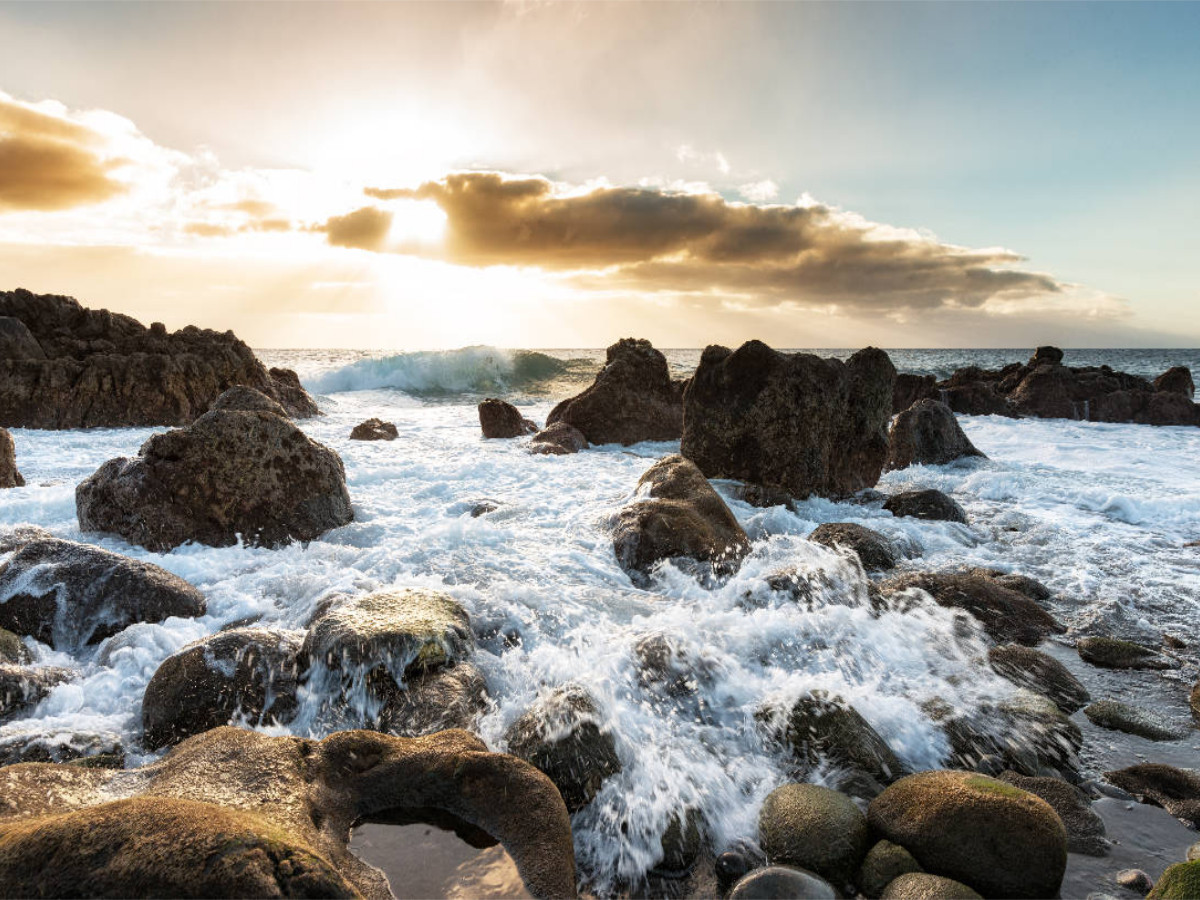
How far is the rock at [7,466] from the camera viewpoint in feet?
28.0

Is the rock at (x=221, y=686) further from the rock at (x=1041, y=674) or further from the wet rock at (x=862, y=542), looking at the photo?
the wet rock at (x=862, y=542)

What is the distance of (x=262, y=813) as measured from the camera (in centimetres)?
247

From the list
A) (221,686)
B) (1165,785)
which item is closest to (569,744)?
(221,686)

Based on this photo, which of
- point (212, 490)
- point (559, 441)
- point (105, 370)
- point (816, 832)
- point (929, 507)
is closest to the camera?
point (816, 832)

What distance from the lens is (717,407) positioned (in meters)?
10.4

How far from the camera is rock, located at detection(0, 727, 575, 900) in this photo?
73.0 inches

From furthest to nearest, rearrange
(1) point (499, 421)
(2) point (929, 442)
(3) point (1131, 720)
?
(1) point (499, 421) → (2) point (929, 442) → (3) point (1131, 720)

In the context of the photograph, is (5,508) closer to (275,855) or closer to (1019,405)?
(275,855)

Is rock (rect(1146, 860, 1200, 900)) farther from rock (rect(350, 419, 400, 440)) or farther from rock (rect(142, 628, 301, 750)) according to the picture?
rock (rect(350, 419, 400, 440))

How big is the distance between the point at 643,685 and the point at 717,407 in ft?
21.8

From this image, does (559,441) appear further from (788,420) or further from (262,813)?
(262,813)

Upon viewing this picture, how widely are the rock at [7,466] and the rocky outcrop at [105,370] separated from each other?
7.61 meters

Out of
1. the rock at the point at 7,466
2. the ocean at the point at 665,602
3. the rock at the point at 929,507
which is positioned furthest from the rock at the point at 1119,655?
the rock at the point at 7,466

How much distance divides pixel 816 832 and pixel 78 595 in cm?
520
